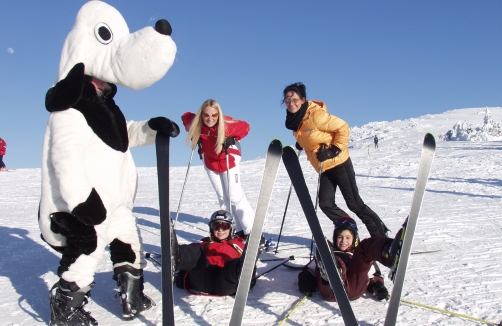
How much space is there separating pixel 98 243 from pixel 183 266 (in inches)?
22.0

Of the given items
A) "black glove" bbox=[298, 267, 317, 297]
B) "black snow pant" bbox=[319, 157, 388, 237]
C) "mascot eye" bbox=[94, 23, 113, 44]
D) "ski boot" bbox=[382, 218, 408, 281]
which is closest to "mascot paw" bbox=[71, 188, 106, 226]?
"mascot eye" bbox=[94, 23, 113, 44]

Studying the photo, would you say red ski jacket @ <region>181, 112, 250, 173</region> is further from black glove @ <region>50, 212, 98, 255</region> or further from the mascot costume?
black glove @ <region>50, 212, 98, 255</region>

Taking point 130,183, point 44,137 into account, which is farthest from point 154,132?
point 44,137

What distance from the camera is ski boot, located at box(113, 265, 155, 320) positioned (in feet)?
8.84

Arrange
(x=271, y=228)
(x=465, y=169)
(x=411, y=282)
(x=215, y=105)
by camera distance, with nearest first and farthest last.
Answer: (x=411, y=282)
(x=215, y=105)
(x=271, y=228)
(x=465, y=169)

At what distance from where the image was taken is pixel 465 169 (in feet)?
45.6

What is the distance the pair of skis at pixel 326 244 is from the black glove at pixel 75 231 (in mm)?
1259

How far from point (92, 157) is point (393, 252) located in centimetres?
186

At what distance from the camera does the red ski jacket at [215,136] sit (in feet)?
15.4

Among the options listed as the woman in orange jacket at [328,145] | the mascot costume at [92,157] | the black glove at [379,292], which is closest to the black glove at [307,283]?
the black glove at [379,292]

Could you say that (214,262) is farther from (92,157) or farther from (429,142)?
(429,142)

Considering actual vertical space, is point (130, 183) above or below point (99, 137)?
below

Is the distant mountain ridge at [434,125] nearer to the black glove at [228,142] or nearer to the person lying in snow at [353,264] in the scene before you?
the black glove at [228,142]

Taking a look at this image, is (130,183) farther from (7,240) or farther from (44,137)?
(7,240)
